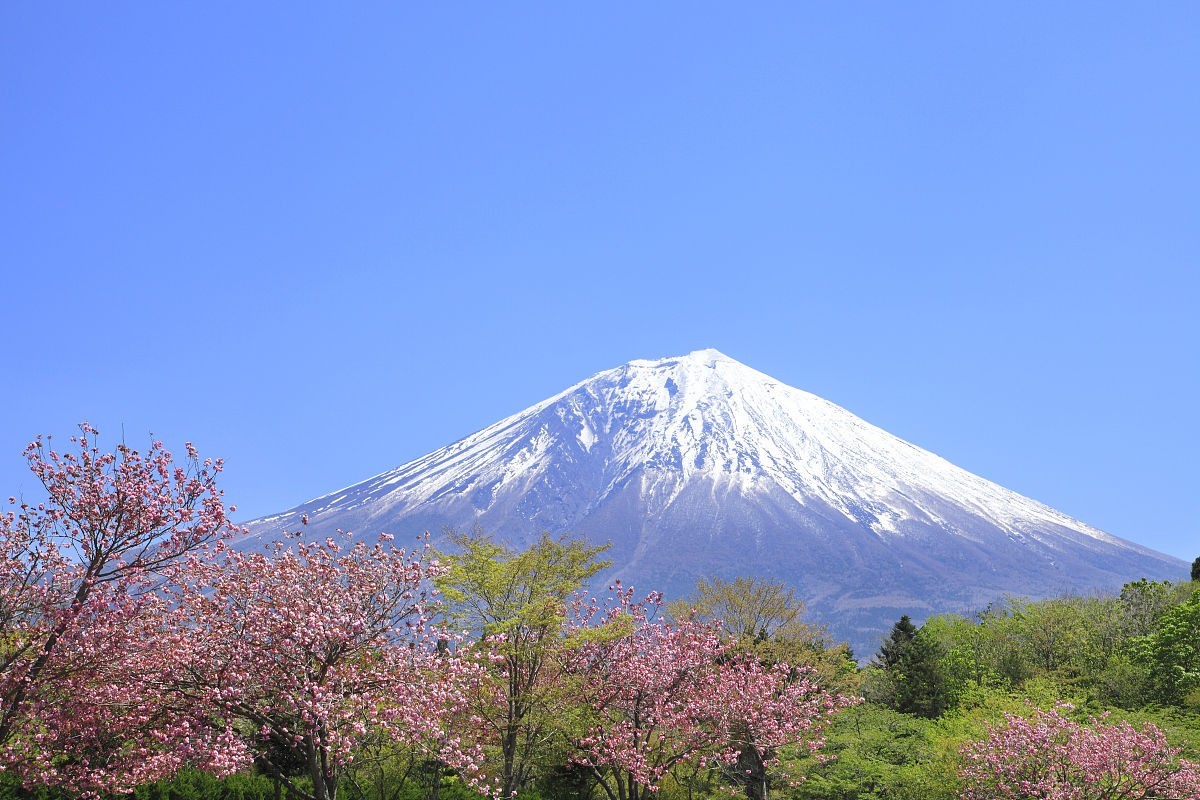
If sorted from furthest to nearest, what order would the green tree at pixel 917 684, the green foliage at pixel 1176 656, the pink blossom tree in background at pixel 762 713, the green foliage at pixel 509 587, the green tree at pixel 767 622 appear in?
the green tree at pixel 917 684
the green tree at pixel 767 622
the green foliage at pixel 1176 656
the pink blossom tree in background at pixel 762 713
the green foliage at pixel 509 587

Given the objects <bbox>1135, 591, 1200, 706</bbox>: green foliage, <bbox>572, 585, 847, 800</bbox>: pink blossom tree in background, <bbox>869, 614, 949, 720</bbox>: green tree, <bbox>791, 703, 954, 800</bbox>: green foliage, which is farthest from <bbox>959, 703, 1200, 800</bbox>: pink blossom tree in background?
<bbox>869, 614, 949, 720</bbox>: green tree

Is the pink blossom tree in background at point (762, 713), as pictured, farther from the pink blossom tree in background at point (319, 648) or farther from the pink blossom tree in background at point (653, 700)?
the pink blossom tree in background at point (319, 648)

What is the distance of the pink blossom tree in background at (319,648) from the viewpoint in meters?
10.9

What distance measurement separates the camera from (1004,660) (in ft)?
139

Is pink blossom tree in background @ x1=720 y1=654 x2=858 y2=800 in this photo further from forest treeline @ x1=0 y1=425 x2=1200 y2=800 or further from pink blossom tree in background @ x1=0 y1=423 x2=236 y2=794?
pink blossom tree in background @ x1=0 y1=423 x2=236 y2=794

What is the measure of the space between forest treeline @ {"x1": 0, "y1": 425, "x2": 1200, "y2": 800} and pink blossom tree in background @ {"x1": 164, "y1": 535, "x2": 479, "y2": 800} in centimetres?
4

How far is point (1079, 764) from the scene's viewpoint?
61.5 feet

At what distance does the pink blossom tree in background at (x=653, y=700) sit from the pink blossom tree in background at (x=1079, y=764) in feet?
16.6

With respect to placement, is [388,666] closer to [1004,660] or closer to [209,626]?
[209,626]

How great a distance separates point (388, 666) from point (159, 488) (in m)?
3.72

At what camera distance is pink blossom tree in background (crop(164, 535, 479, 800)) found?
35.6 ft

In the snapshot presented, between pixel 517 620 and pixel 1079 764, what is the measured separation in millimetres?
12904

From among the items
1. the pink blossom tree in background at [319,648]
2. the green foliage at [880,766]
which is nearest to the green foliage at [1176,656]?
the green foliage at [880,766]

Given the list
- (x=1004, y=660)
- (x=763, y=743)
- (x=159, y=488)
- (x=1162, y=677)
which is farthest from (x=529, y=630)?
(x=1004, y=660)
